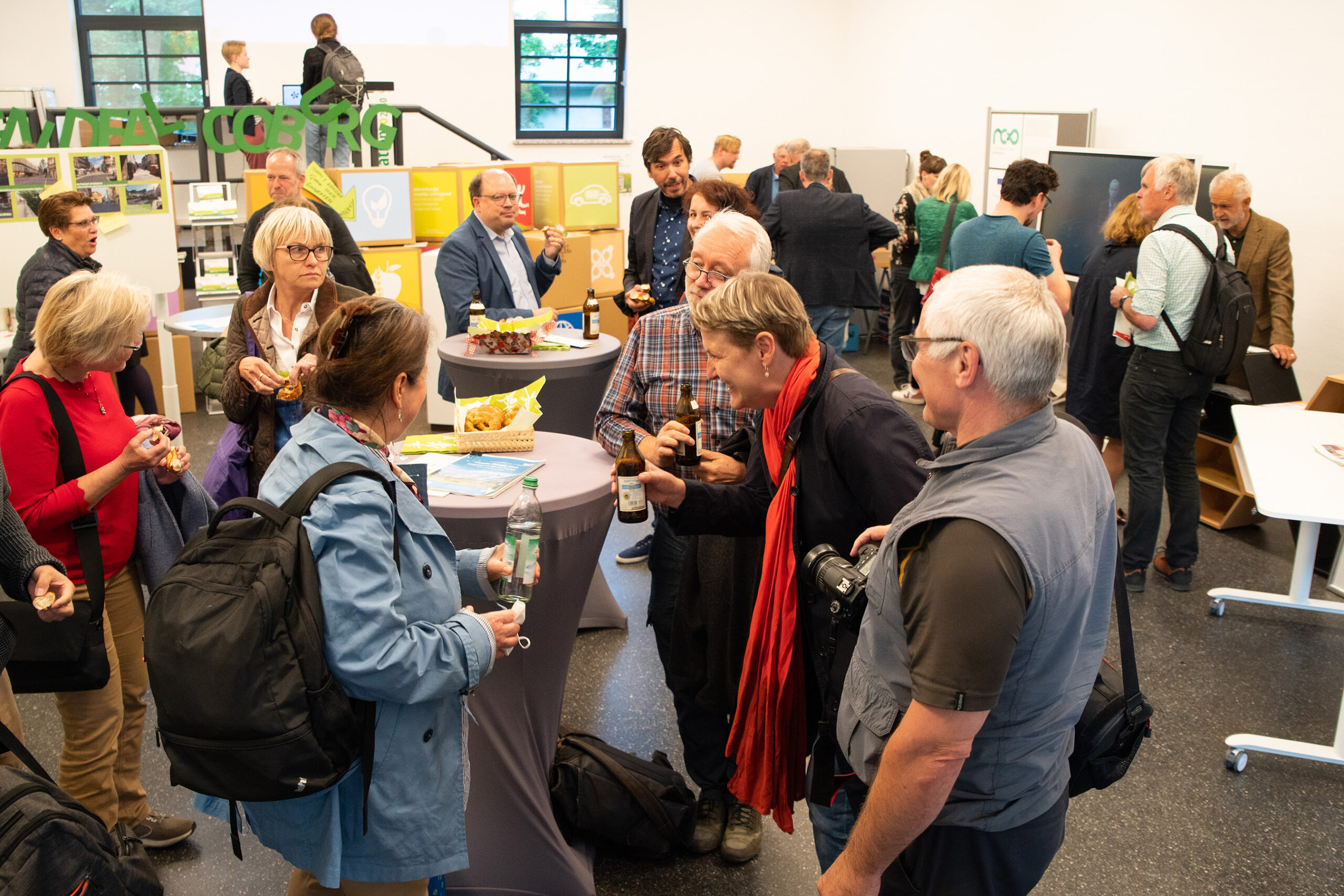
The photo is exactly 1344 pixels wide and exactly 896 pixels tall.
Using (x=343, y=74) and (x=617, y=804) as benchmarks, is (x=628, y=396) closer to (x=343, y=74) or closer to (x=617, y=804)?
(x=617, y=804)

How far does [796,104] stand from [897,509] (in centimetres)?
1168

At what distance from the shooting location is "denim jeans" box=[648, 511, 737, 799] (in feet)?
8.05

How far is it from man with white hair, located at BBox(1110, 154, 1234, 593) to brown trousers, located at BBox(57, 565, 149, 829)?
12.0 feet

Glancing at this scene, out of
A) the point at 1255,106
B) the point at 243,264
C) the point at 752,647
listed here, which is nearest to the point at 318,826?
the point at 752,647

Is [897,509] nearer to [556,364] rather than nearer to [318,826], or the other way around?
[318,826]

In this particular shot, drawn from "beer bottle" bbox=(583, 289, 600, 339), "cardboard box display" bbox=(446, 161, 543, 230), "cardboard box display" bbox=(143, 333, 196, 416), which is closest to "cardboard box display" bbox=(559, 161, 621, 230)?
"cardboard box display" bbox=(446, 161, 543, 230)

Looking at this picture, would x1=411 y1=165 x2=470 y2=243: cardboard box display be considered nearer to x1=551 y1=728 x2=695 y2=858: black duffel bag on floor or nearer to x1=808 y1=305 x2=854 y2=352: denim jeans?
x1=808 y1=305 x2=854 y2=352: denim jeans

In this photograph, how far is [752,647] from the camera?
2049 mm

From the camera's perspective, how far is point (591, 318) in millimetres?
3846

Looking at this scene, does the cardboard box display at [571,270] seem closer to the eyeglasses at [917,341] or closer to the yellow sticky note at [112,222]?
the yellow sticky note at [112,222]

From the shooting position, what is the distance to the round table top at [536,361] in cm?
345

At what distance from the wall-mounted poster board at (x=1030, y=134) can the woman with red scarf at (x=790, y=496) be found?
6.05 metres

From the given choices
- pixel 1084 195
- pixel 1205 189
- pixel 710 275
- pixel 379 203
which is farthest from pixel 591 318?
pixel 1084 195

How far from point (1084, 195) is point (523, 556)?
238 inches
